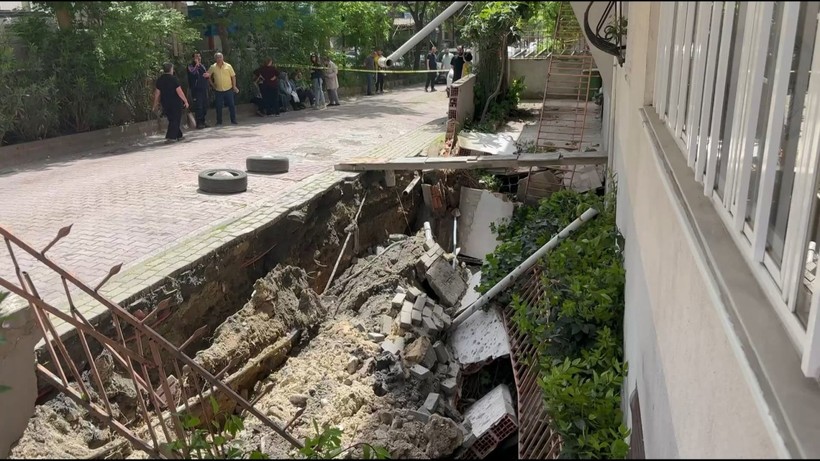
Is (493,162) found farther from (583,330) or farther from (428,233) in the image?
(583,330)

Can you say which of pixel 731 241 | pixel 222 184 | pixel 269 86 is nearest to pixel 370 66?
pixel 269 86

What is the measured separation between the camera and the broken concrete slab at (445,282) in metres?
8.48

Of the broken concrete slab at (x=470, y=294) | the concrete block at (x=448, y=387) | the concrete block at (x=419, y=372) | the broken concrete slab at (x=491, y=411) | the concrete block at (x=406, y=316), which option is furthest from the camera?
the broken concrete slab at (x=470, y=294)

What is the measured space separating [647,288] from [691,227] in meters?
1.16

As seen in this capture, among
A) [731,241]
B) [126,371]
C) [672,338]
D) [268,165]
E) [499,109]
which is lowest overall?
[126,371]

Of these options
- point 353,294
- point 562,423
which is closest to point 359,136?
point 353,294

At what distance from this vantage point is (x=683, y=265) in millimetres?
2500

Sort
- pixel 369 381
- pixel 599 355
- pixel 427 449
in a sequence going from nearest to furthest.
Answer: pixel 599 355
pixel 427 449
pixel 369 381

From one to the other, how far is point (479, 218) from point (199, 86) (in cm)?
806

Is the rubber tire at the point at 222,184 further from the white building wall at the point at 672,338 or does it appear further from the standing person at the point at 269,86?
the standing person at the point at 269,86

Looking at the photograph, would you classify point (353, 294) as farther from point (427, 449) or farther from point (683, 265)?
point (683, 265)

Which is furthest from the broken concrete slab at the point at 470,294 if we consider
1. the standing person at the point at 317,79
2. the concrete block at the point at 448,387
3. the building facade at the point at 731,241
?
the standing person at the point at 317,79

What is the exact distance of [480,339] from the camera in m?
→ 7.25

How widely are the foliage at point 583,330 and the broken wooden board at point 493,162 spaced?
1.80 m
